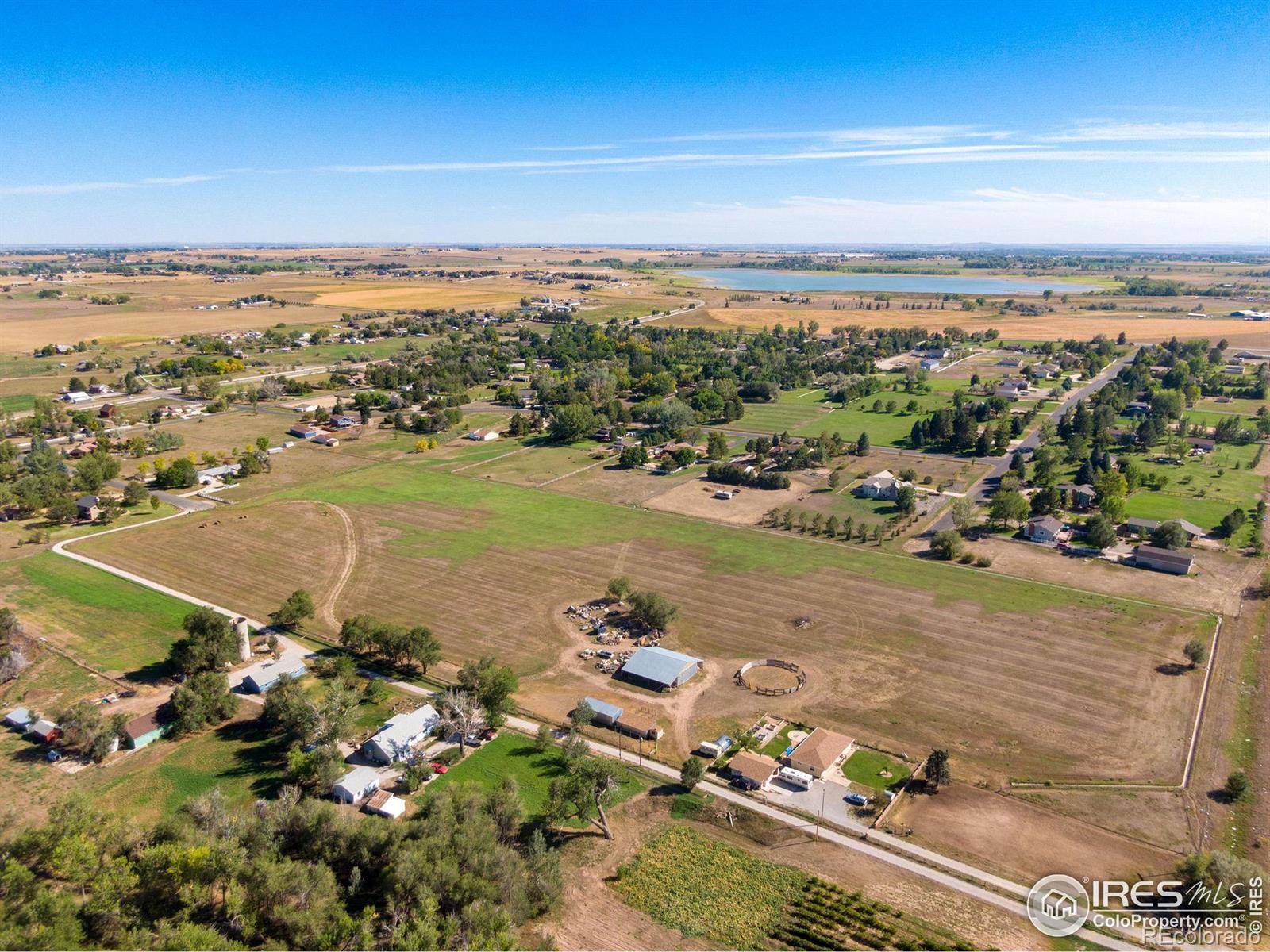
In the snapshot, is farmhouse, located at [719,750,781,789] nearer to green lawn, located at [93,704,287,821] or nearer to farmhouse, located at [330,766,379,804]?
farmhouse, located at [330,766,379,804]

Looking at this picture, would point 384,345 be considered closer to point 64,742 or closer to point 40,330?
point 40,330

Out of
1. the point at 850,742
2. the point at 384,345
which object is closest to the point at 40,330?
the point at 384,345

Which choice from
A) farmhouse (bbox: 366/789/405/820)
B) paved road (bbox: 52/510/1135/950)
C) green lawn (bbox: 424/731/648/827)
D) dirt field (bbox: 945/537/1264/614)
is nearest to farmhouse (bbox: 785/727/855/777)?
paved road (bbox: 52/510/1135/950)

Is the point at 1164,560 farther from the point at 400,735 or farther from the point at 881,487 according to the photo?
the point at 400,735

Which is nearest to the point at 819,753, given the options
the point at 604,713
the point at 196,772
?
the point at 604,713

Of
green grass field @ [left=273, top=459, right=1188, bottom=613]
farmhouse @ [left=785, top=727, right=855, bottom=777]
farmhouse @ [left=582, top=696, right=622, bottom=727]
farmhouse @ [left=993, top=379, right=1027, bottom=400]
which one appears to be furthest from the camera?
farmhouse @ [left=993, top=379, right=1027, bottom=400]

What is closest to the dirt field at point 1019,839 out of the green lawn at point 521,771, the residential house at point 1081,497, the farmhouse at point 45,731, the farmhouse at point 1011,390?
the green lawn at point 521,771
